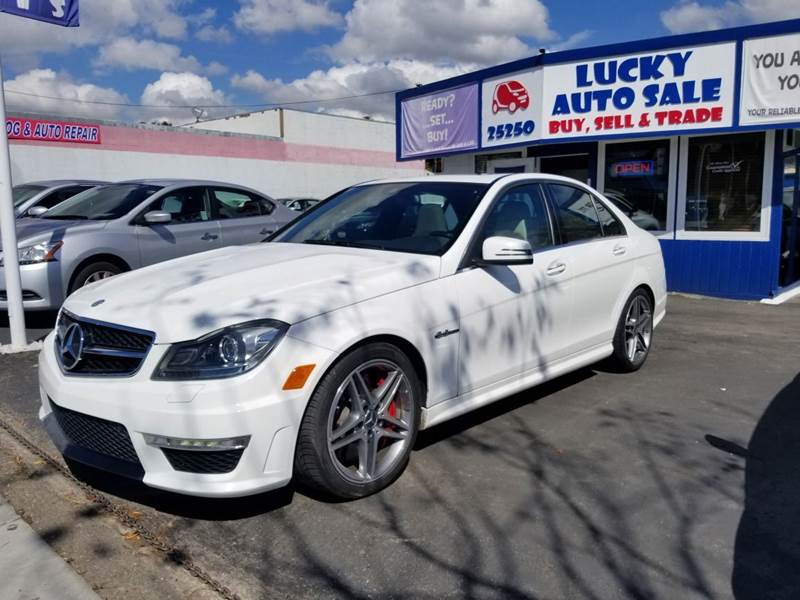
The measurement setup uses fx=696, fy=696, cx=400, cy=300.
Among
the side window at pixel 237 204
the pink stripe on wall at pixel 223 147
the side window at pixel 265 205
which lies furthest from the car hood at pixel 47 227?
the pink stripe on wall at pixel 223 147

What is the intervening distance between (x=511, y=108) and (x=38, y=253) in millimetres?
7464

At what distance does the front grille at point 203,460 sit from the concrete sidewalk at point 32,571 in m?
0.57

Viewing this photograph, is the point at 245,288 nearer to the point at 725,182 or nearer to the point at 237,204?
the point at 237,204

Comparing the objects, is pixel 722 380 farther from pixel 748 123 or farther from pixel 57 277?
pixel 57 277

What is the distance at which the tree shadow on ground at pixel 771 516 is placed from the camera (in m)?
2.75

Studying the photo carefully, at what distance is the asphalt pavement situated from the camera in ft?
9.09

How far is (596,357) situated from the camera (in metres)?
5.15

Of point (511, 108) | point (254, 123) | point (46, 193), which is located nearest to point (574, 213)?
point (511, 108)

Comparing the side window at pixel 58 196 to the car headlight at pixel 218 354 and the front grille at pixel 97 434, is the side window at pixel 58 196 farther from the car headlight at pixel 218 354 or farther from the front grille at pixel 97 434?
the car headlight at pixel 218 354

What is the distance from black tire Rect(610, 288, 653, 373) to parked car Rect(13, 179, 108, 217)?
25.2 feet

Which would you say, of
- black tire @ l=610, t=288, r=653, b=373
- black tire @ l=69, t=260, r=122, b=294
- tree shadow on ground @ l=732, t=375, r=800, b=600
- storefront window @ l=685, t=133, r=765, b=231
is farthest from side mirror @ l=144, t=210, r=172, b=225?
storefront window @ l=685, t=133, r=765, b=231

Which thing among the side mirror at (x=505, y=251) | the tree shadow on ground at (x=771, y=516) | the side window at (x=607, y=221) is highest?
the side window at (x=607, y=221)

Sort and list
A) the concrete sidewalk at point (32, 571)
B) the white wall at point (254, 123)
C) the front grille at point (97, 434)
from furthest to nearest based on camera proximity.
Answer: the white wall at point (254, 123) < the front grille at point (97, 434) < the concrete sidewalk at point (32, 571)

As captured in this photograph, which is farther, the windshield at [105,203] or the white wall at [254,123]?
Result: the white wall at [254,123]
